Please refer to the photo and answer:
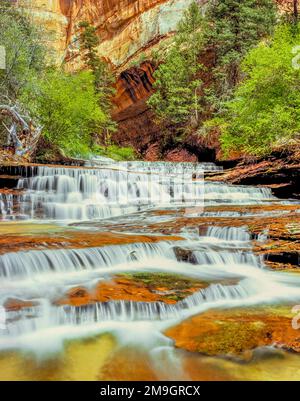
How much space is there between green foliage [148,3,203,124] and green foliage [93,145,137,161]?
4110mm

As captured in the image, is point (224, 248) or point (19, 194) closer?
point (224, 248)

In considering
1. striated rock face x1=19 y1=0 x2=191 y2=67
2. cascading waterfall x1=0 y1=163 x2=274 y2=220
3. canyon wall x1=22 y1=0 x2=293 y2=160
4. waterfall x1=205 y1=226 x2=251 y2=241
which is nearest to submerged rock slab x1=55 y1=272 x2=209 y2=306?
waterfall x1=205 y1=226 x2=251 y2=241

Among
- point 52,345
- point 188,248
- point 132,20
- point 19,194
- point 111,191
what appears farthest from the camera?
point 132,20

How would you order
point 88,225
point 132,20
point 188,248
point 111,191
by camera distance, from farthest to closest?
point 132,20, point 111,191, point 88,225, point 188,248

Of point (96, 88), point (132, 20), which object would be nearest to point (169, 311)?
point (96, 88)

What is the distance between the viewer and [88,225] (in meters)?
8.98

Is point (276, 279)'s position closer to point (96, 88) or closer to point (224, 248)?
point (224, 248)

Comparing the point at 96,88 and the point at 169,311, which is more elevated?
the point at 96,88

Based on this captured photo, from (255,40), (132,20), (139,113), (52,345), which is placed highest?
(132,20)

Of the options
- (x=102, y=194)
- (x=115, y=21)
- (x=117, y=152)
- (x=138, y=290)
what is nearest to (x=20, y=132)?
(x=102, y=194)

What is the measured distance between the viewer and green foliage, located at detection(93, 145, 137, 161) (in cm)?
2820

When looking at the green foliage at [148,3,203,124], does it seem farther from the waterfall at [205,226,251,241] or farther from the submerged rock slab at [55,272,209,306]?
the submerged rock slab at [55,272,209,306]

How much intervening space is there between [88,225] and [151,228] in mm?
1785

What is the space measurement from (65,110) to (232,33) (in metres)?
12.4
